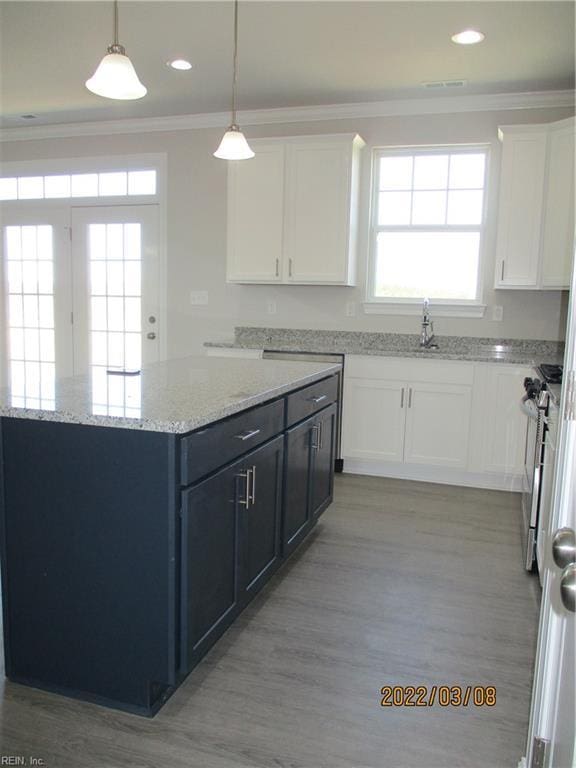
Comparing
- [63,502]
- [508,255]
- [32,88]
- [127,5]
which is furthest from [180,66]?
[63,502]

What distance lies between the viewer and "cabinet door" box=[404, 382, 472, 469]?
4.23 metres

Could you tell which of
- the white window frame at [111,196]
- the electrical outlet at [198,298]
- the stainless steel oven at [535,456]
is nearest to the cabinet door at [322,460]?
the stainless steel oven at [535,456]

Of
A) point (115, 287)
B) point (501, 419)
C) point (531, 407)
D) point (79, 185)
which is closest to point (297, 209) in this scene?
point (115, 287)

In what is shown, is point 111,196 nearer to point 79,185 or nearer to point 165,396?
point 79,185

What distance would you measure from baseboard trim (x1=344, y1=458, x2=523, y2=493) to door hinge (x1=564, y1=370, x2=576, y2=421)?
10.8 ft

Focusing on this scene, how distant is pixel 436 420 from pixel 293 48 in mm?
2574

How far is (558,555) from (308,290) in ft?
14.0

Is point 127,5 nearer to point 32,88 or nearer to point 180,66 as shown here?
point 180,66

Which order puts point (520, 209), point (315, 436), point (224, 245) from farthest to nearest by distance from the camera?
point (224, 245) → point (520, 209) → point (315, 436)

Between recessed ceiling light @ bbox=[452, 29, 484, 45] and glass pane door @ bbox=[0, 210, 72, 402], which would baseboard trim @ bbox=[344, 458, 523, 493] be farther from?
glass pane door @ bbox=[0, 210, 72, 402]

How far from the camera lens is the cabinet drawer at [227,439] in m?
1.77

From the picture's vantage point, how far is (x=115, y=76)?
217 cm

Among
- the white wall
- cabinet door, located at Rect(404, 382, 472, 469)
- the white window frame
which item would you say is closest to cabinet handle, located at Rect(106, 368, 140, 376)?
cabinet door, located at Rect(404, 382, 472, 469)

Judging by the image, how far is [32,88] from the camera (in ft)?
14.9
